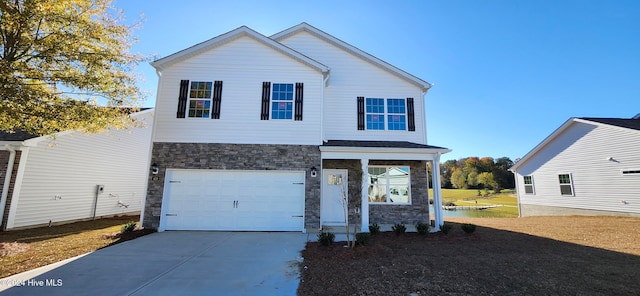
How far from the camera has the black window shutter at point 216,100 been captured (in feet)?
32.2

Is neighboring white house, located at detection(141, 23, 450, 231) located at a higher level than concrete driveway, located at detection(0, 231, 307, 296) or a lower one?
higher

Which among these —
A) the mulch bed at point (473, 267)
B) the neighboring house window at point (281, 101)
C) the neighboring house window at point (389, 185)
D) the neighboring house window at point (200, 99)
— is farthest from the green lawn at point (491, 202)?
the neighboring house window at point (200, 99)

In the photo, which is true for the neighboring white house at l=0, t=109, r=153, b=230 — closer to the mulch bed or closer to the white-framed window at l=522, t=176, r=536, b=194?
the mulch bed

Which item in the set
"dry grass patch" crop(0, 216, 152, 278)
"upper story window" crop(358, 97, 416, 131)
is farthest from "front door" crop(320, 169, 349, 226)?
"dry grass patch" crop(0, 216, 152, 278)

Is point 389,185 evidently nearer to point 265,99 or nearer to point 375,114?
point 375,114

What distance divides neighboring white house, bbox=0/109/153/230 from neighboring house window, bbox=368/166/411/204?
28.7 feet

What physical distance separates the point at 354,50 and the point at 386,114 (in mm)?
3322

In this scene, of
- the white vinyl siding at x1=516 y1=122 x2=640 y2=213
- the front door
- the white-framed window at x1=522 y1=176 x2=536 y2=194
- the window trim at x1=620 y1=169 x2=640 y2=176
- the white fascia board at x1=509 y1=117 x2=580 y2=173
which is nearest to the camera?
the front door

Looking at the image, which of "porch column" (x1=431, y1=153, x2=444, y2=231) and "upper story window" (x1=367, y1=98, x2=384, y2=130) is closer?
"porch column" (x1=431, y1=153, x2=444, y2=231)

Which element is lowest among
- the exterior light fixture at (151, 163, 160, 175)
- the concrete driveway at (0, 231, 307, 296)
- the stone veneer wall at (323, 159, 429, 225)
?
the concrete driveway at (0, 231, 307, 296)

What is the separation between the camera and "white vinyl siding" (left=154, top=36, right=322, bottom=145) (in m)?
9.71

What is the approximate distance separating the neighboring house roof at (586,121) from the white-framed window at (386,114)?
37.8 feet

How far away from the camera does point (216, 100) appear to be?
32.5ft

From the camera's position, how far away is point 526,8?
11188mm
